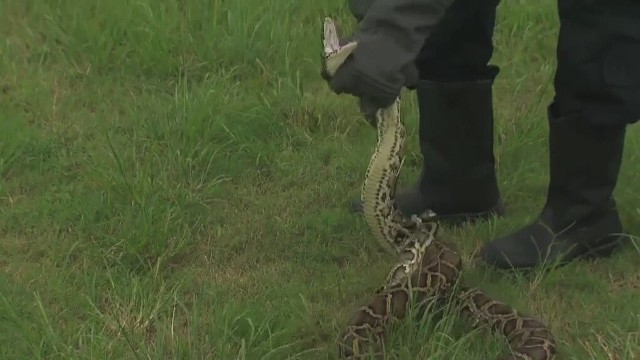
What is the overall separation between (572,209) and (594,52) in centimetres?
67

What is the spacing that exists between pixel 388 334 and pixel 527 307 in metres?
0.57

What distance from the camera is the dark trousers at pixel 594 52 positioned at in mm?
3279

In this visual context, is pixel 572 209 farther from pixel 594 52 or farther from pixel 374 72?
pixel 374 72

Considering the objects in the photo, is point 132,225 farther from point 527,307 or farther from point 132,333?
point 527,307

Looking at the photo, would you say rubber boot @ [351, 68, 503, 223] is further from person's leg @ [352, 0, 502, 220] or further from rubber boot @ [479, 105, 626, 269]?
rubber boot @ [479, 105, 626, 269]

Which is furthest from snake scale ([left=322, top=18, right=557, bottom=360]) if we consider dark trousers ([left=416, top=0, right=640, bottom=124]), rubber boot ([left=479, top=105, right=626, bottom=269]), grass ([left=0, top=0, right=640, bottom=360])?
dark trousers ([left=416, top=0, right=640, bottom=124])

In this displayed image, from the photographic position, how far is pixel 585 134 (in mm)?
3598

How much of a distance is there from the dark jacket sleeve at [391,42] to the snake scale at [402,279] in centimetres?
16

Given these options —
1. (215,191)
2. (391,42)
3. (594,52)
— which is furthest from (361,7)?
(215,191)

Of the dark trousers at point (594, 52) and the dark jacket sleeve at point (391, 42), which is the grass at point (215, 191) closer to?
the dark trousers at point (594, 52)

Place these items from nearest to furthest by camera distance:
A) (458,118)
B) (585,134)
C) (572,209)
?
(585,134)
(572,209)
(458,118)

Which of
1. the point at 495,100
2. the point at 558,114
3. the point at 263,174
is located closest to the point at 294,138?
the point at 263,174

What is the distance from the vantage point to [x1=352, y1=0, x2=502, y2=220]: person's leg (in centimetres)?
375

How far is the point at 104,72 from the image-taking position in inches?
200
